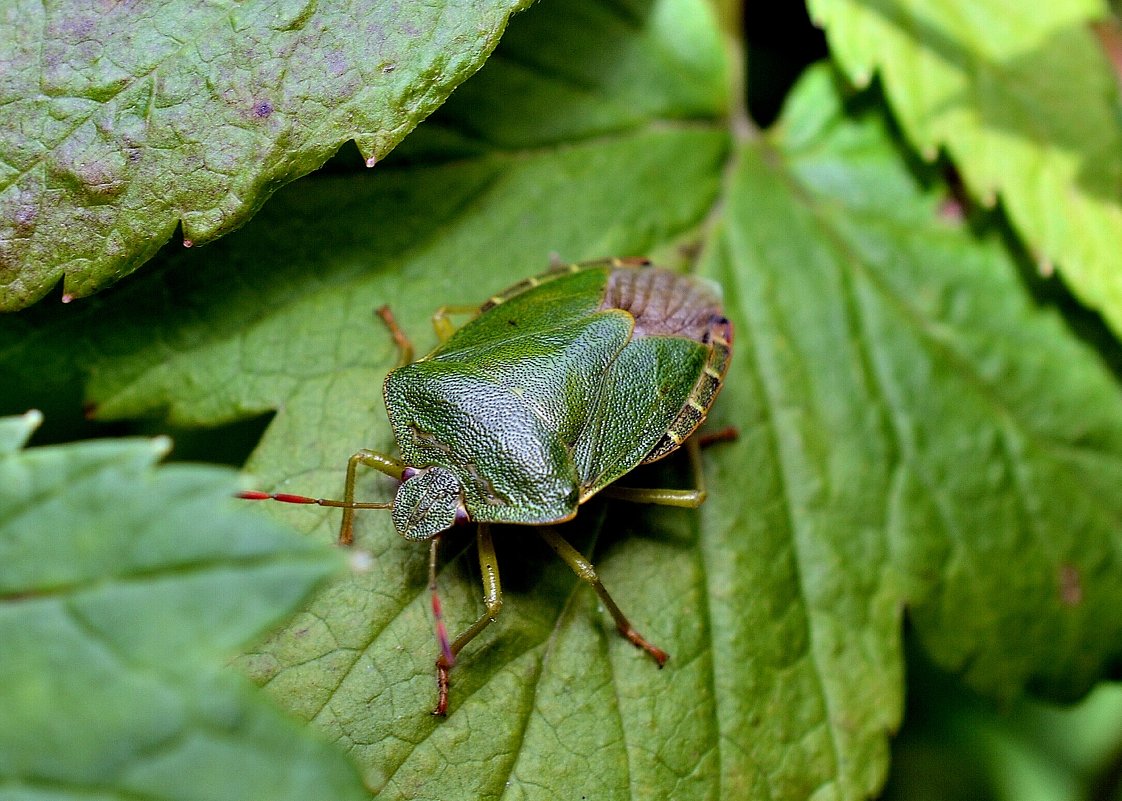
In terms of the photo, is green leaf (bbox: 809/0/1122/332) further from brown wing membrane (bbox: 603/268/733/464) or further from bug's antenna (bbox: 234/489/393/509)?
bug's antenna (bbox: 234/489/393/509)

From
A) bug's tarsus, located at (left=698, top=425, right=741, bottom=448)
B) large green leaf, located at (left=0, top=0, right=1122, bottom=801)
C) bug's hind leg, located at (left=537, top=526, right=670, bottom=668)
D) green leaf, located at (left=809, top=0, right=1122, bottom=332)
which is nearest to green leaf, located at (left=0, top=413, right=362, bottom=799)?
large green leaf, located at (left=0, top=0, right=1122, bottom=801)

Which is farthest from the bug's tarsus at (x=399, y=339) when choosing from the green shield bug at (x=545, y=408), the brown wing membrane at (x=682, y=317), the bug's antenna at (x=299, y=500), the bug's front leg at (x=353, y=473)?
the brown wing membrane at (x=682, y=317)

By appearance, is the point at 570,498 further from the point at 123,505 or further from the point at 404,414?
the point at 123,505

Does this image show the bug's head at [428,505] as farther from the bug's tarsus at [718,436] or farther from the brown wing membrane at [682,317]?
the bug's tarsus at [718,436]

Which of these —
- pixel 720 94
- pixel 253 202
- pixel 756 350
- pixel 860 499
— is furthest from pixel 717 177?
pixel 253 202

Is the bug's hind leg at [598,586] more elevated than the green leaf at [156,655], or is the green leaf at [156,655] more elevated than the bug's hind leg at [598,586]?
the green leaf at [156,655]

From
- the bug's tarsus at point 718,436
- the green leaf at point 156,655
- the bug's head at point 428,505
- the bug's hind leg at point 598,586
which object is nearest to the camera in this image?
the green leaf at point 156,655

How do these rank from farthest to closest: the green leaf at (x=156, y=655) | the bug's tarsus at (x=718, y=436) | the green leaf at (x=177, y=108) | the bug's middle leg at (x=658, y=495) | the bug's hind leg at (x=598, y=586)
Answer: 1. the bug's tarsus at (x=718, y=436)
2. the bug's middle leg at (x=658, y=495)
3. the bug's hind leg at (x=598, y=586)
4. the green leaf at (x=177, y=108)
5. the green leaf at (x=156, y=655)
